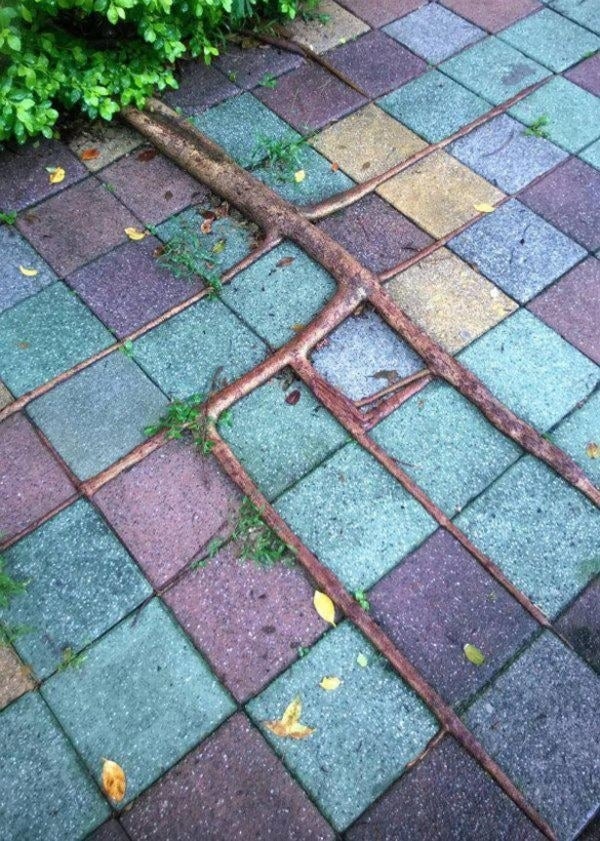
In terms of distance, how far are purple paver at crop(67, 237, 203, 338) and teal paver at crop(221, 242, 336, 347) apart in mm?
226

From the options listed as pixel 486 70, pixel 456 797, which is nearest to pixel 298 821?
pixel 456 797

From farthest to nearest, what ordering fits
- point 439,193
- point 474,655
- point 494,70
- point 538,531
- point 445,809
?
point 494,70 < point 439,193 < point 538,531 < point 474,655 < point 445,809

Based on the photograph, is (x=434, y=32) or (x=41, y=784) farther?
(x=434, y=32)

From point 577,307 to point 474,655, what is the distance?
1671mm

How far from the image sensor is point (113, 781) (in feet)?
7.25

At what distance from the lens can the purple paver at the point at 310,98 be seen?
3994 mm

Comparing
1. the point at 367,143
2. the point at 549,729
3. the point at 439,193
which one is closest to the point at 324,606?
the point at 549,729

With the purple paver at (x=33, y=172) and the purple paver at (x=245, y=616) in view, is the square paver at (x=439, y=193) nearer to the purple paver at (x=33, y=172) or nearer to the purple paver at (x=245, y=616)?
the purple paver at (x=33, y=172)

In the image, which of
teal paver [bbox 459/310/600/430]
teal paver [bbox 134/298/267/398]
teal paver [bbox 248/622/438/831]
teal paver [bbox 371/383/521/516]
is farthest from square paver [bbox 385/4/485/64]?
teal paver [bbox 248/622/438/831]

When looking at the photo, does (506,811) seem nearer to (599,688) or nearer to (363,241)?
(599,688)

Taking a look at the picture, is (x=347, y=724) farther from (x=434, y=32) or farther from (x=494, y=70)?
(x=434, y=32)

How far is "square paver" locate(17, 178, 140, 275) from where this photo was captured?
343 centimetres

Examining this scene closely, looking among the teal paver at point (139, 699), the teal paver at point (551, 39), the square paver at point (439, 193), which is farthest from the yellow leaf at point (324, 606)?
the teal paver at point (551, 39)

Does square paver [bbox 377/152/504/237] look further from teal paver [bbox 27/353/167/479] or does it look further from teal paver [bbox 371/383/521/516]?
teal paver [bbox 27/353/167/479]
